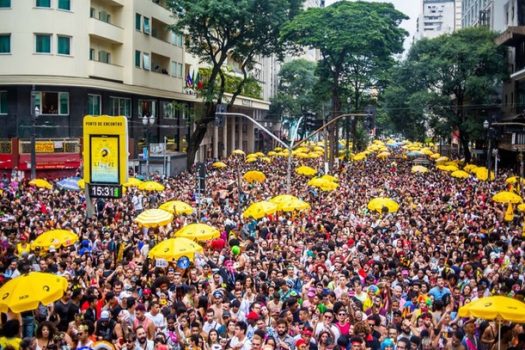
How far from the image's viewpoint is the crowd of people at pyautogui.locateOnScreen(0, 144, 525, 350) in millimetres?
10086

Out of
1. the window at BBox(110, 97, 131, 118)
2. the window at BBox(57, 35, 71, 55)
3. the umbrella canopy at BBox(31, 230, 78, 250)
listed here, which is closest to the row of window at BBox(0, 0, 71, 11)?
the window at BBox(57, 35, 71, 55)

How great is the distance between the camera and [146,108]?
5066 cm

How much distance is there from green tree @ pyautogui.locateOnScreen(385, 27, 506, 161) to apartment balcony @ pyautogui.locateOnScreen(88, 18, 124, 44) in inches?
872

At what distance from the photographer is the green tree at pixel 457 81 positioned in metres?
50.5

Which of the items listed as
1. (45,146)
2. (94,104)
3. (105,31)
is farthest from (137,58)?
(45,146)

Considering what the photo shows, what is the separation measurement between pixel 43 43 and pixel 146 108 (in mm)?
12703

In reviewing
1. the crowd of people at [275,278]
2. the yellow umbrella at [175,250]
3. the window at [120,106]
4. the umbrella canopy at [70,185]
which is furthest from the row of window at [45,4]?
the yellow umbrella at [175,250]

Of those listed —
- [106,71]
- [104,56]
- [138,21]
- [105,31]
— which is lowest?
[106,71]

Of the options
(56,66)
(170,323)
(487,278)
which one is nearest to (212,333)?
(170,323)

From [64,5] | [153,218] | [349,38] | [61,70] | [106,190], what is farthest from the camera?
[349,38]

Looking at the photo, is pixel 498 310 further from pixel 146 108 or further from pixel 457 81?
pixel 457 81

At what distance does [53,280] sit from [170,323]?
6.83 feet

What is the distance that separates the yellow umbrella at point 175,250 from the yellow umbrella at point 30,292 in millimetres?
3353

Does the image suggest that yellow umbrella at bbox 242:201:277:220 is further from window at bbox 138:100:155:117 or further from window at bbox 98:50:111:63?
window at bbox 138:100:155:117
